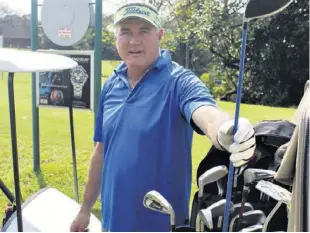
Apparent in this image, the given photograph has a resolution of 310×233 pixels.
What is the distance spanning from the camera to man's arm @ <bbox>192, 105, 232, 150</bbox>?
149 cm

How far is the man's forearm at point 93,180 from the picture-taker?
2.38 m

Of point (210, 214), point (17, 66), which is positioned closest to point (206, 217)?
point (210, 214)

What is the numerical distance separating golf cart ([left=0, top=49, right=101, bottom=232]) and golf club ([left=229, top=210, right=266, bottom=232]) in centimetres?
79

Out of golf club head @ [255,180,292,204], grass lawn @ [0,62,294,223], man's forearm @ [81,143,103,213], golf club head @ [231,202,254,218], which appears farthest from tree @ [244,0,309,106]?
golf club head @ [255,180,292,204]

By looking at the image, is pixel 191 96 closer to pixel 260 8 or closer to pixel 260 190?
pixel 260 190

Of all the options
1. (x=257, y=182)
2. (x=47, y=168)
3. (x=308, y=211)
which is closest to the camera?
(x=308, y=211)

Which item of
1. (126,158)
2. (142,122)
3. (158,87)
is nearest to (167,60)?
(158,87)

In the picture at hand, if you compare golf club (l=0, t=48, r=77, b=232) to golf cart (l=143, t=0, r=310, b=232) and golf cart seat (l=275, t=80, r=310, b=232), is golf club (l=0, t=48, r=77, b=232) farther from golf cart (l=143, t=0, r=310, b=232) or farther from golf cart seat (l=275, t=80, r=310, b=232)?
golf cart seat (l=275, t=80, r=310, b=232)

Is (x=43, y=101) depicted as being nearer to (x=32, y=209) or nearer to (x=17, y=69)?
(x=32, y=209)

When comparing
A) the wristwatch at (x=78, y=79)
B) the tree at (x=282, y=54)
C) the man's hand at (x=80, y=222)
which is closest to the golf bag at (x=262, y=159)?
the man's hand at (x=80, y=222)

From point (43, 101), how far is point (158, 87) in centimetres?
312

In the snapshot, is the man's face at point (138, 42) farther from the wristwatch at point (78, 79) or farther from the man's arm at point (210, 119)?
the wristwatch at point (78, 79)

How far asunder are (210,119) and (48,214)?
1237mm

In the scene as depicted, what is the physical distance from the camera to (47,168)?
5566mm
